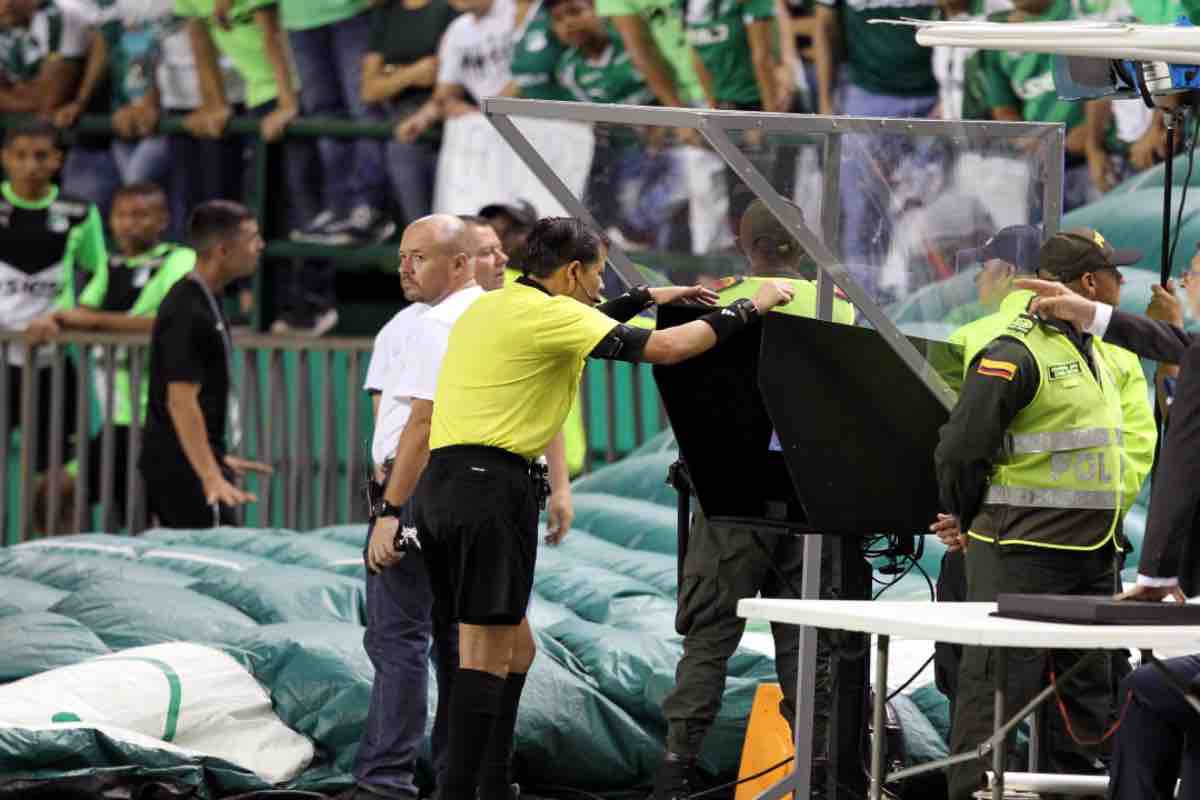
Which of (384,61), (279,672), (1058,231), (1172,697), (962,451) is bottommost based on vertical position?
(279,672)

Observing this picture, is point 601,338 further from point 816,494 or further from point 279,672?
point 279,672

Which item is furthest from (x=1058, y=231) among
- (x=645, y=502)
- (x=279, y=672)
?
(x=645, y=502)

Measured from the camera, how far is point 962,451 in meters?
5.06

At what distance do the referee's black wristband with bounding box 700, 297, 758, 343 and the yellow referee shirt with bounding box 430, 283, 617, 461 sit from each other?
0.88 ft

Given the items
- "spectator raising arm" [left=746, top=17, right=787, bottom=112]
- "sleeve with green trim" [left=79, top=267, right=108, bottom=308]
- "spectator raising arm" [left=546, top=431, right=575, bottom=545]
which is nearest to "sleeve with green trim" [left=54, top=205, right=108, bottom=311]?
"sleeve with green trim" [left=79, top=267, right=108, bottom=308]

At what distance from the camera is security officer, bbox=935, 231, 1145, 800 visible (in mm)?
5148

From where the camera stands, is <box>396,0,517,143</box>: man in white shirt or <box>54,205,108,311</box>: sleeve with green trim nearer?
<box>54,205,108,311</box>: sleeve with green trim

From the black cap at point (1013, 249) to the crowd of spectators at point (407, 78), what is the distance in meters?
3.24

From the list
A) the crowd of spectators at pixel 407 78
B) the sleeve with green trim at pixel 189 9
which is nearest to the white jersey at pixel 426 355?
the crowd of spectators at pixel 407 78

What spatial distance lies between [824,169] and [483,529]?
1.17 meters

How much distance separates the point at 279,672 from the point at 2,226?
220 inches

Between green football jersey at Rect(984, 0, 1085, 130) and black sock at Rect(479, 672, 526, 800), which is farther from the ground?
green football jersey at Rect(984, 0, 1085, 130)

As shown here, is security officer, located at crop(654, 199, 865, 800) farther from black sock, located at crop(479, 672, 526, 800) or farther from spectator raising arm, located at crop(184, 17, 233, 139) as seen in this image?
spectator raising arm, located at crop(184, 17, 233, 139)

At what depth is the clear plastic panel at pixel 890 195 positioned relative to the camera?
517cm
